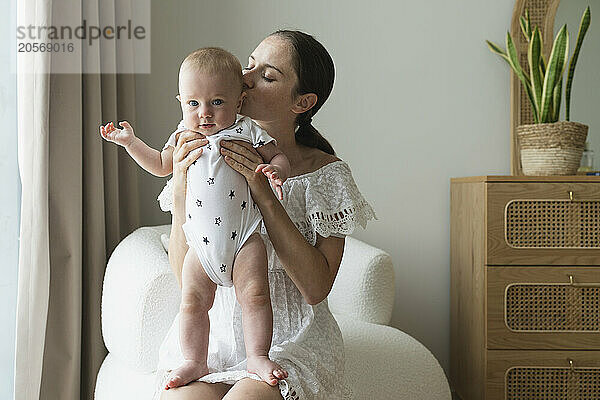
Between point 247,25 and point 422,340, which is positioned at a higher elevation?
point 247,25

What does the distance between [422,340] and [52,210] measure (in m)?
1.56

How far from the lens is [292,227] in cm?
145

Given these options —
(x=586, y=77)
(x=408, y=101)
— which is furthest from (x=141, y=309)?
(x=586, y=77)

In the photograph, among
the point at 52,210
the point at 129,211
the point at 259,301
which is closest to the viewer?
the point at 259,301

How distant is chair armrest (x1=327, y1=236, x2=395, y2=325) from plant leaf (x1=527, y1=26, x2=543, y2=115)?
88 cm

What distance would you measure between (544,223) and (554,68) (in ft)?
1.87

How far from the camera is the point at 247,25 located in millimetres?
2900

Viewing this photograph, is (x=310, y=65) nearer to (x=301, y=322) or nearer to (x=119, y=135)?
(x=119, y=135)

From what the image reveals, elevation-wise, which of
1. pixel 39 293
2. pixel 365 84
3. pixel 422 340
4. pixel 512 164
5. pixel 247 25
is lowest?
pixel 422 340

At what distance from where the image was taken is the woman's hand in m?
1.38

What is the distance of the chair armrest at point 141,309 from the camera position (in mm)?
1904

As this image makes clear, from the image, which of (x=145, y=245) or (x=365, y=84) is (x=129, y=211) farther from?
(x=365, y=84)

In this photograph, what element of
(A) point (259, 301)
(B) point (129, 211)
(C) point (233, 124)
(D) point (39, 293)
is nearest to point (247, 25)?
(B) point (129, 211)

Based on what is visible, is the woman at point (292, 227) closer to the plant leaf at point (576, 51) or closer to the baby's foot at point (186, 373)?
the baby's foot at point (186, 373)
